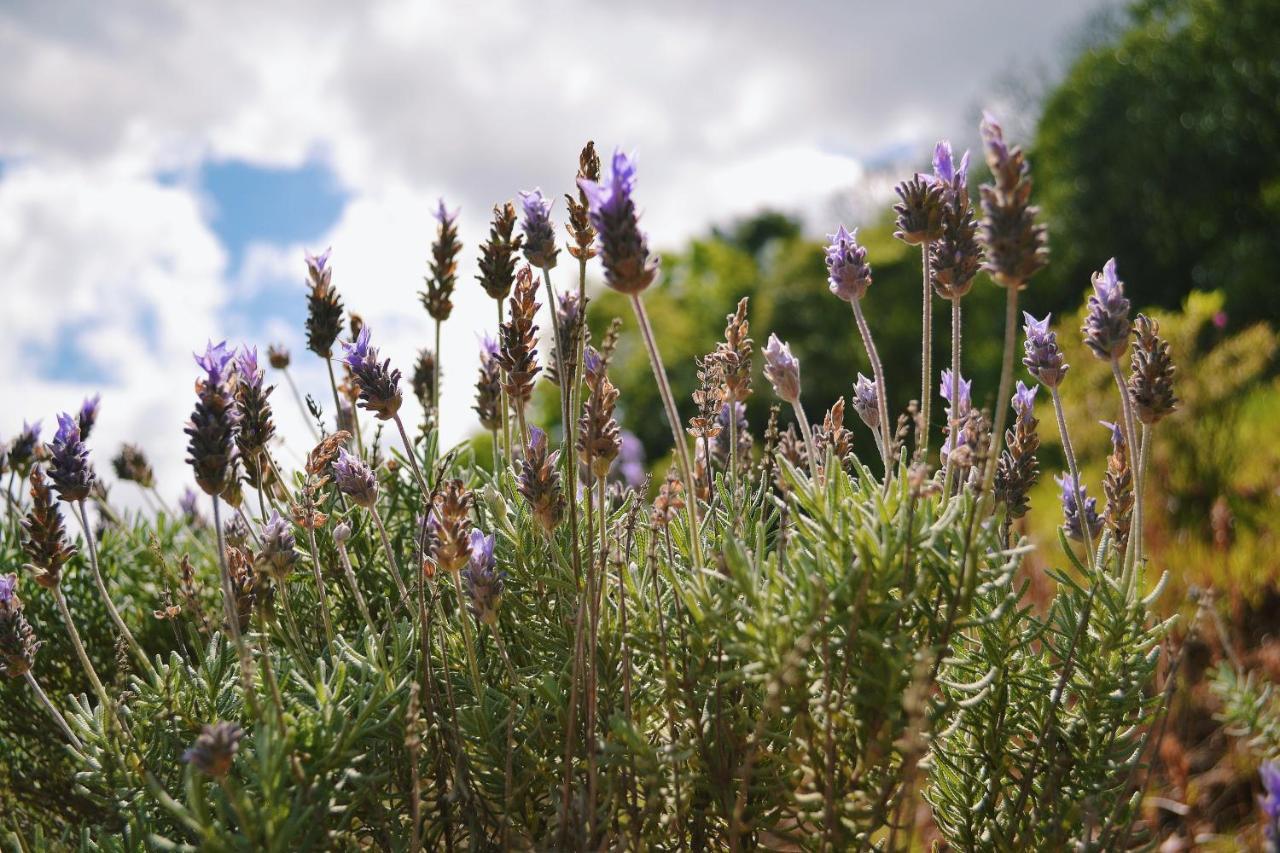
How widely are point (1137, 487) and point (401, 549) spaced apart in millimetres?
1240

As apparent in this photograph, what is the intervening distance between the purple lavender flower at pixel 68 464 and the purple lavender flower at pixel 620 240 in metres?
0.87

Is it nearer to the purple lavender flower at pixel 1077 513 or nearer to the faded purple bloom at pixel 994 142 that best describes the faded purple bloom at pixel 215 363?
the faded purple bloom at pixel 994 142

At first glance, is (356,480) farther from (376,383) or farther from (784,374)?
(784,374)

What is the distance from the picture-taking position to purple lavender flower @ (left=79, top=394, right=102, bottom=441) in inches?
65.4

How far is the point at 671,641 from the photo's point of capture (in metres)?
1.30

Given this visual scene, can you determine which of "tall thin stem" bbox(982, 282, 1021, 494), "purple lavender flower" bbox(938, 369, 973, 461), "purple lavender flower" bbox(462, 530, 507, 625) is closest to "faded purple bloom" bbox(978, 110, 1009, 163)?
"tall thin stem" bbox(982, 282, 1021, 494)

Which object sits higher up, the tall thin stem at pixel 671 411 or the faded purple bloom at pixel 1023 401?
the faded purple bloom at pixel 1023 401

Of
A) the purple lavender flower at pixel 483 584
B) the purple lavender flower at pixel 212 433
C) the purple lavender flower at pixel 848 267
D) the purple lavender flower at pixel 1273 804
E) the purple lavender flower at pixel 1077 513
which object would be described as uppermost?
the purple lavender flower at pixel 848 267

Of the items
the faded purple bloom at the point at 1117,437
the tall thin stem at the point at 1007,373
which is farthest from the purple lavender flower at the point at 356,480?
the faded purple bloom at the point at 1117,437

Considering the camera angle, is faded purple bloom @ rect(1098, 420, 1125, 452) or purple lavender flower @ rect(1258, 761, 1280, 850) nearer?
purple lavender flower @ rect(1258, 761, 1280, 850)

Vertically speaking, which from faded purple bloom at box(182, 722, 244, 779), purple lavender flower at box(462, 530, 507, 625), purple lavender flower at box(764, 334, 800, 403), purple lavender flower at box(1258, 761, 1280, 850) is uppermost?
purple lavender flower at box(764, 334, 800, 403)

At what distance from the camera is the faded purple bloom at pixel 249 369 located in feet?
4.59

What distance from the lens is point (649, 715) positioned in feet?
4.42

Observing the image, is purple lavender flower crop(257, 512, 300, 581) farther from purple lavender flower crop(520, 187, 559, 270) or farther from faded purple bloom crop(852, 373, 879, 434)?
faded purple bloom crop(852, 373, 879, 434)
